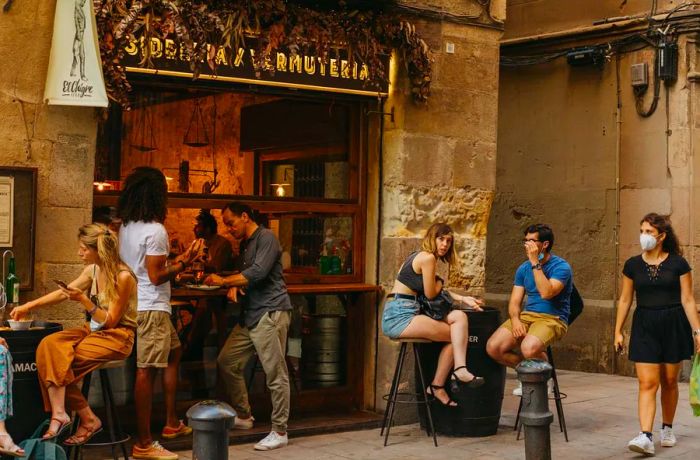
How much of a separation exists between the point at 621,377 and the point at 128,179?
266 inches

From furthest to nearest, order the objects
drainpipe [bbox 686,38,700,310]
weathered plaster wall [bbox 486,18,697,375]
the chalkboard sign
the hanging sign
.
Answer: weathered plaster wall [bbox 486,18,697,375] < drainpipe [bbox 686,38,700,310] < the hanging sign < the chalkboard sign

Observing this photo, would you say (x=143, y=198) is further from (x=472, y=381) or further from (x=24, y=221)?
(x=472, y=381)

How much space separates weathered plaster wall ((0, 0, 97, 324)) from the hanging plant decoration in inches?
15.0

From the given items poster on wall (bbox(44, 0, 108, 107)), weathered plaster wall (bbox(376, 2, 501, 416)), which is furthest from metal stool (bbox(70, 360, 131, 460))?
weathered plaster wall (bbox(376, 2, 501, 416))

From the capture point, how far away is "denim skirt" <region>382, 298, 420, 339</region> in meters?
8.17

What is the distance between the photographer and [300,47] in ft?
27.3

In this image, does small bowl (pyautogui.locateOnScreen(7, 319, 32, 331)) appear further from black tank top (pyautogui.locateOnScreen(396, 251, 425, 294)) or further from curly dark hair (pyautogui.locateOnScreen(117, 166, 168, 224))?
black tank top (pyautogui.locateOnScreen(396, 251, 425, 294))

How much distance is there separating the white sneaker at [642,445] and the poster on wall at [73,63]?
441 centimetres

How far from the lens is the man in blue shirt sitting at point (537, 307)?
8312 millimetres

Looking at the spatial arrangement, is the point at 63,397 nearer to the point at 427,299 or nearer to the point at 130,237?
the point at 130,237

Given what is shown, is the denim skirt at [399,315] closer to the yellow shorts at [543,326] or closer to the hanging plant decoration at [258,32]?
the yellow shorts at [543,326]

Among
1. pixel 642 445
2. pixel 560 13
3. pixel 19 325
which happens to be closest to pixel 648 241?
pixel 642 445

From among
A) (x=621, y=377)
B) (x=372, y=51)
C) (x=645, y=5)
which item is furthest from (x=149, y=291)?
(x=645, y=5)

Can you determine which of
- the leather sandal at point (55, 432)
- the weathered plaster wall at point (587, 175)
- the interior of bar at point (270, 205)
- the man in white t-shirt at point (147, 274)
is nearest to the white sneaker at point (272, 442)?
the interior of bar at point (270, 205)
